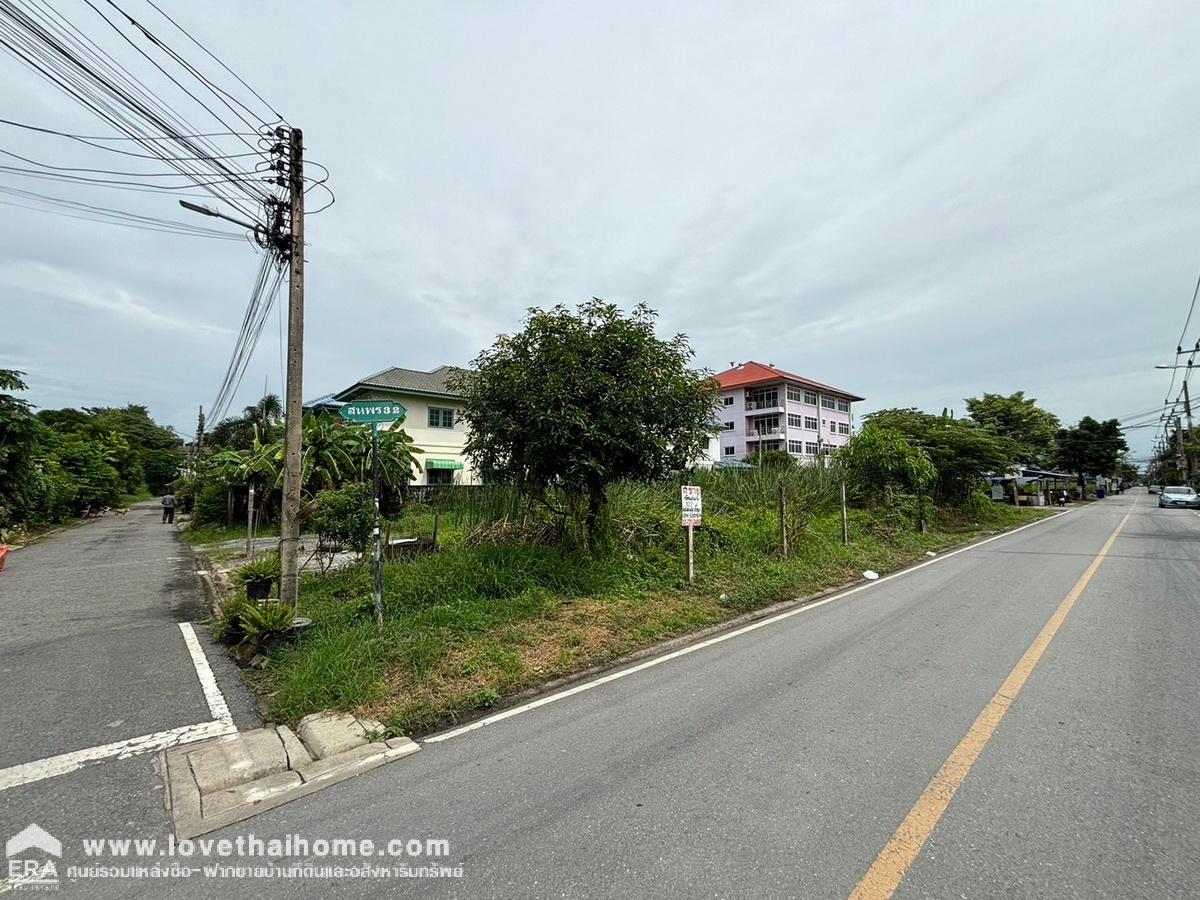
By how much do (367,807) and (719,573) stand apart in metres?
6.45

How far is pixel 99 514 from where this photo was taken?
90.7 feet

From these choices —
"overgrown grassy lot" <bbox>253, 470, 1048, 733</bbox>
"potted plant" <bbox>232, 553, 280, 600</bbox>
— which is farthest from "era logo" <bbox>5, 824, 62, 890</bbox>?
"potted plant" <bbox>232, 553, 280, 600</bbox>

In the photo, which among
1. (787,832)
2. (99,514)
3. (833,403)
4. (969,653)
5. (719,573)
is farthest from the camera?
(833,403)

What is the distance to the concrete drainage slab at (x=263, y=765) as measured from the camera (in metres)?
2.90

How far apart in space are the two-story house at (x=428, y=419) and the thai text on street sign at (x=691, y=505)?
1768cm

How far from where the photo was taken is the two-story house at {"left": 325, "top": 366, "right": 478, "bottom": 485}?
2433cm

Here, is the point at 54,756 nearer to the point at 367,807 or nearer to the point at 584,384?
the point at 367,807

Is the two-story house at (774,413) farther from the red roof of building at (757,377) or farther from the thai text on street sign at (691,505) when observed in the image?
the thai text on street sign at (691,505)

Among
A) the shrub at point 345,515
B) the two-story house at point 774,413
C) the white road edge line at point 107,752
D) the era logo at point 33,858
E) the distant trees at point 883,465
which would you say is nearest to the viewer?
the era logo at point 33,858

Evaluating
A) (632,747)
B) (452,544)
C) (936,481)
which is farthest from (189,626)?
(936,481)

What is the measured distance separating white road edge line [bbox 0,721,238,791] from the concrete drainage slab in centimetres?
17

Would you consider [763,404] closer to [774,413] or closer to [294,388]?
[774,413]

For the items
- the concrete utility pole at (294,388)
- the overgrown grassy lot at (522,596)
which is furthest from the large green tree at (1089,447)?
the concrete utility pole at (294,388)

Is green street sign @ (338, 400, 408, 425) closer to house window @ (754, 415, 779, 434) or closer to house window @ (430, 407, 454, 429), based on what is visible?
house window @ (430, 407, 454, 429)
